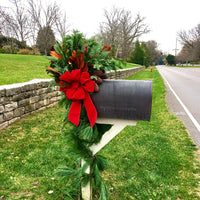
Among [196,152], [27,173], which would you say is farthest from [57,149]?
[196,152]

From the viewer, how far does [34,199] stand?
7.33ft

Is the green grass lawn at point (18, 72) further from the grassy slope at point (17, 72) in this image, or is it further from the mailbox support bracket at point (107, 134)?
the mailbox support bracket at point (107, 134)

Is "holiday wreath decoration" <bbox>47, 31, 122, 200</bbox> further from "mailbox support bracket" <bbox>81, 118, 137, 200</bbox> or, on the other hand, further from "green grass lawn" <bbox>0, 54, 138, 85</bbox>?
"green grass lawn" <bbox>0, 54, 138, 85</bbox>

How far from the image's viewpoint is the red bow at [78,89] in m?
1.47

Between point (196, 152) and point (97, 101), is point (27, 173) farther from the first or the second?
point (196, 152)

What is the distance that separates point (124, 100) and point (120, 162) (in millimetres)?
1830

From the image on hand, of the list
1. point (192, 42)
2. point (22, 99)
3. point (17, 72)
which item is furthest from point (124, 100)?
point (192, 42)

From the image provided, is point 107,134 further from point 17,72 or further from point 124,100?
point 17,72

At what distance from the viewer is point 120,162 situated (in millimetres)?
3074

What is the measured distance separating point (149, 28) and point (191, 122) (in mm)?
41416

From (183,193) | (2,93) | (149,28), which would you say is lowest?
(183,193)

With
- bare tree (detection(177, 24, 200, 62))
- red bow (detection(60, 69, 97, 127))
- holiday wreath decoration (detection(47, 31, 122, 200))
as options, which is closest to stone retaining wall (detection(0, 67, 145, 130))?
holiday wreath decoration (detection(47, 31, 122, 200))

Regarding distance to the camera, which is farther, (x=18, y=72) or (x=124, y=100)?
(x=18, y=72)

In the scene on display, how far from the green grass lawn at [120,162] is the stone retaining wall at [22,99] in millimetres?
238
